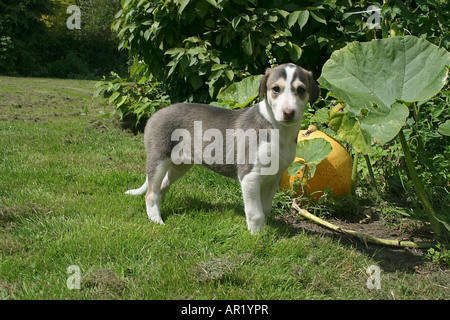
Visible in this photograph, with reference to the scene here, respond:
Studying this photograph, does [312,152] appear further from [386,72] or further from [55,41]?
[55,41]

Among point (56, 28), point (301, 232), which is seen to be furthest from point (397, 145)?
point (56, 28)

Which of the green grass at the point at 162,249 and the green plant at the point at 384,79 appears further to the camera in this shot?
the green plant at the point at 384,79

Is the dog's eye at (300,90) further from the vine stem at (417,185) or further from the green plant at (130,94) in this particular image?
the green plant at (130,94)

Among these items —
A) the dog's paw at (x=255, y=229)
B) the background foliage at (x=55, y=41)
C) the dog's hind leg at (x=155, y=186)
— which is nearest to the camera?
the dog's paw at (x=255, y=229)

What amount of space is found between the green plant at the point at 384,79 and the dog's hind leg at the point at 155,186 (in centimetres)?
175

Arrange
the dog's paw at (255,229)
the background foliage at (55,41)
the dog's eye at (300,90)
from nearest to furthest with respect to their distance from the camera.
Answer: the dog's eye at (300,90), the dog's paw at (255,229), the background foliage at (55,41)

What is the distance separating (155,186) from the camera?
163 inches

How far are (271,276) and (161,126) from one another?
191cm

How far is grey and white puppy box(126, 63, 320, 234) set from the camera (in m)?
3.50

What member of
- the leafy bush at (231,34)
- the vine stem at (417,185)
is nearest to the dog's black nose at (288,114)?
the vine stem at (417,185)

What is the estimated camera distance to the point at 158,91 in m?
7.97

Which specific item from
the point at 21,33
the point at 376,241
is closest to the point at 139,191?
the point at 376,241

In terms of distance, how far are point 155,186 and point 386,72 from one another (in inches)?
91.9

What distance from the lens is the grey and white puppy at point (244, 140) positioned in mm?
3504
